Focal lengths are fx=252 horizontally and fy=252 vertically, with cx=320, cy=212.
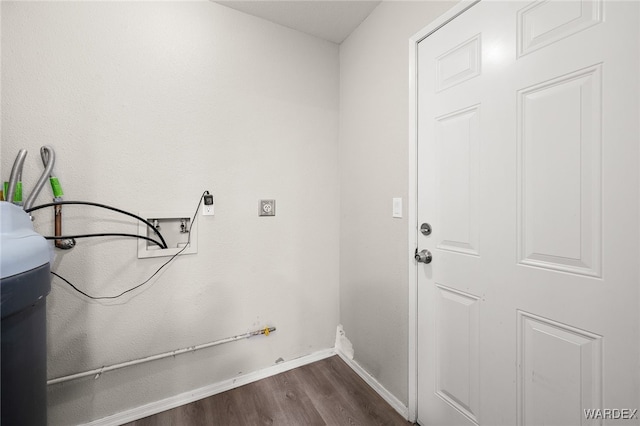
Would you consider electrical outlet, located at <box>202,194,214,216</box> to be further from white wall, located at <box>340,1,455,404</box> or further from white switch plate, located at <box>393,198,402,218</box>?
white switch plate, located at <box>393,198,402,218</box>

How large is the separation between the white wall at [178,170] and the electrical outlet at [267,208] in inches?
1.5

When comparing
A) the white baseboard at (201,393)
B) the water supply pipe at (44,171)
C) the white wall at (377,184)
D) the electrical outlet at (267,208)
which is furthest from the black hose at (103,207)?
the white wall at (377,184)

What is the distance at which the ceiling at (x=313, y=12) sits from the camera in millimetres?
1560

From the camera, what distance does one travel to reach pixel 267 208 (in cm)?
171

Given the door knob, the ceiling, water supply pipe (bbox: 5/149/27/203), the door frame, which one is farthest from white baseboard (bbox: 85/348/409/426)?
the ceiling

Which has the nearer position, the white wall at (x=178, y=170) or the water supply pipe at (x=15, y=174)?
the water supply pipe at (x=15, y=174)

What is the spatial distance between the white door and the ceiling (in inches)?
24.3

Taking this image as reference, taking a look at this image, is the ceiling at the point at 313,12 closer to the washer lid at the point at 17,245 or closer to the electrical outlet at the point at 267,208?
the electrical outlet at the point at 267,208

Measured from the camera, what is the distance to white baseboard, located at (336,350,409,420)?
1397 millimetres

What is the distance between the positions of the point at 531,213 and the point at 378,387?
1332 millimetres

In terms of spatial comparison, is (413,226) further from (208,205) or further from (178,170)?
(178,170)

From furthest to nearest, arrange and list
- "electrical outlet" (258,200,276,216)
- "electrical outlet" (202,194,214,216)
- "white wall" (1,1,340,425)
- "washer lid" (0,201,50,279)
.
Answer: "electrical outlet" (258,200,276,216) → "electrical outlet" (202,194,214,216) → "white wall" (1,1,340,425) → "washer lid" (0,201,50,279)

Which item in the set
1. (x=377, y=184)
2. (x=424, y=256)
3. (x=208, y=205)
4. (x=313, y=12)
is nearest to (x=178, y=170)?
(x=208, y=205)

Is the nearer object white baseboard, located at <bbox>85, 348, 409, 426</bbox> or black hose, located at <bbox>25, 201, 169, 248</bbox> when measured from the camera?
black hose, located at <bbox>25, 201, 169, 248</bbox>
